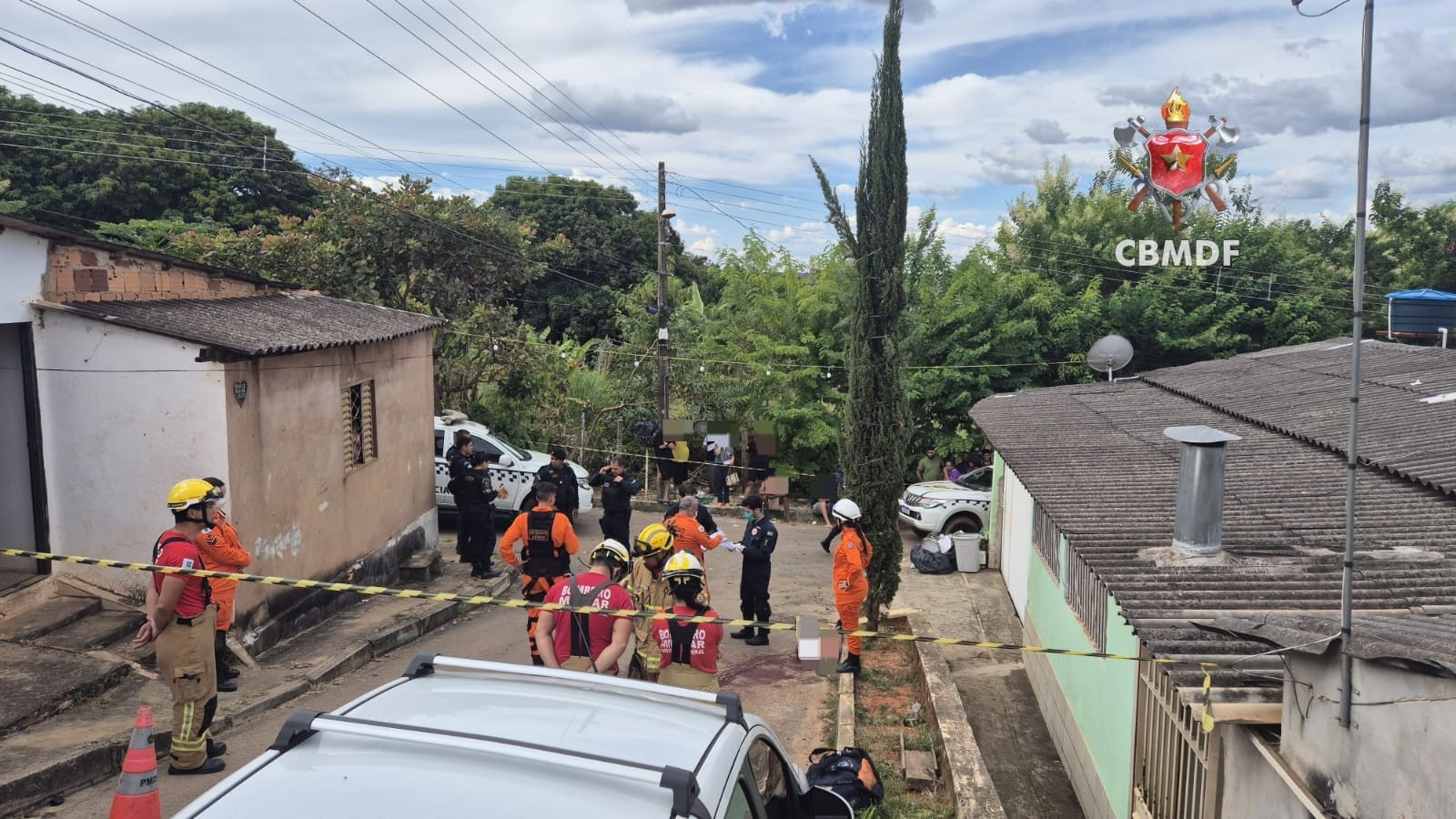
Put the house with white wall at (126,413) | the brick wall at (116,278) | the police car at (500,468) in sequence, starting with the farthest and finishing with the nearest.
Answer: the police car at (500,468)
the brick wall at (116,278)
the house with white wall at (126,413)

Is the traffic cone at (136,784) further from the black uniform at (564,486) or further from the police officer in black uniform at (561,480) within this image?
the black uniform at (564,486)

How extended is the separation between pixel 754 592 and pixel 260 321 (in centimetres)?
595

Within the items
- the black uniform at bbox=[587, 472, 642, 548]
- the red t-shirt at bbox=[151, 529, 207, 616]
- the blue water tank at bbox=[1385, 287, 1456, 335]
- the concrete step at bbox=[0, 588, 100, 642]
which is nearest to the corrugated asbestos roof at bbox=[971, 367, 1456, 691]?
the black uniform at bbox=[587, 472, 642, 548]

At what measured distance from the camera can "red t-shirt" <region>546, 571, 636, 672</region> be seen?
642cm

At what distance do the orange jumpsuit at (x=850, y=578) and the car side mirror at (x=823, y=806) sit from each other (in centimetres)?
584

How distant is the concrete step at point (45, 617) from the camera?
8305 millimetres

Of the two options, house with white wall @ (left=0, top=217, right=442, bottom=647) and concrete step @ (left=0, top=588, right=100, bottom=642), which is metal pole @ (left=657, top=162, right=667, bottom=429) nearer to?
house with white wall @ (left=0, top=217, right=442, bottom=647)

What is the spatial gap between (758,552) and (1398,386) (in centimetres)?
714

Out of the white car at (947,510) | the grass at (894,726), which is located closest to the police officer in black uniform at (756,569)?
the grass at (894,726)

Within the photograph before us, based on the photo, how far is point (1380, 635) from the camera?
358cm

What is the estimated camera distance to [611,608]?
6.39 meters

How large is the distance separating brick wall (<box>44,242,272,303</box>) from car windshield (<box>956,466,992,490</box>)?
13404mm

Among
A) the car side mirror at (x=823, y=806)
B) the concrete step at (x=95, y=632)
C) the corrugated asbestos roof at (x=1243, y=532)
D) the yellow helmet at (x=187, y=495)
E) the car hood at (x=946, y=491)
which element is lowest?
the car hood at (x=946, y=491)

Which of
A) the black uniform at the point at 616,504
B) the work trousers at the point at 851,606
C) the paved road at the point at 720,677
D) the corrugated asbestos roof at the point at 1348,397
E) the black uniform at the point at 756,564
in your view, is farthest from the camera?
the black uniform at the point at 616,504
